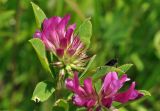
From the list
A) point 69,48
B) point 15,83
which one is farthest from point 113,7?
point 69,48

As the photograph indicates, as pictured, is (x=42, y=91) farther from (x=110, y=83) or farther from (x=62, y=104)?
(x=110, y=83)

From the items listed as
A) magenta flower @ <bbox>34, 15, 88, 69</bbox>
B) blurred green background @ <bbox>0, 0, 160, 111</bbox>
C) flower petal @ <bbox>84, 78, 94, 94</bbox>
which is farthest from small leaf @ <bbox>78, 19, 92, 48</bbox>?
blurred green background @ <bbox>0, 0, 160, 111</bbox>

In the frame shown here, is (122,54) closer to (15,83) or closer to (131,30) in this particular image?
(131,30)

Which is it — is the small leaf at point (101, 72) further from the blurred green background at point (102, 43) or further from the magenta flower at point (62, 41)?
the blurred green background at point (102, 43)

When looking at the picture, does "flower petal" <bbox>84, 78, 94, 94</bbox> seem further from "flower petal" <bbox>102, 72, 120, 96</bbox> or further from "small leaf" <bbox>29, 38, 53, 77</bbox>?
"small leaf" <bbox>29, 38, 53, 77</bbox>

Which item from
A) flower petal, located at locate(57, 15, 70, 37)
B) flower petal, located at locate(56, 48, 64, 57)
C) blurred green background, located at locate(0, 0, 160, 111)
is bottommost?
blurred green background, located at locate(0, 0, 160, 111)

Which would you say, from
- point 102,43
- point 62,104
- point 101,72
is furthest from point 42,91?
point 102,43

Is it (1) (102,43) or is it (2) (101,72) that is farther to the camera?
(1) (102,43)
